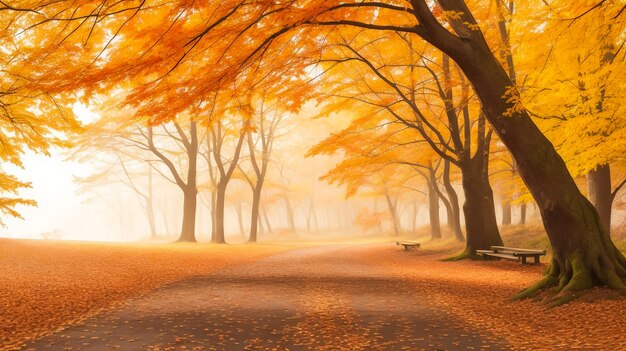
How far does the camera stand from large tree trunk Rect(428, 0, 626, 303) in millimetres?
8242

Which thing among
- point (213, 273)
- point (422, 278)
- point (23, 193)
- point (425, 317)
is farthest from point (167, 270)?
point (23, 193)

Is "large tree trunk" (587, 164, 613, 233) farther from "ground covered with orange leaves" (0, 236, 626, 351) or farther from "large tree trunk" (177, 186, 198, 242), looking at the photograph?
"large tree trunk" (177, 186, 198, 242)

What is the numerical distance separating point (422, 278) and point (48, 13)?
10738 mm

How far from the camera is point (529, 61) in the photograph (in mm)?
14125

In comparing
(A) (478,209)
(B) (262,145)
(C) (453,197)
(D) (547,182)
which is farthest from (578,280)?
(B) (262,145)

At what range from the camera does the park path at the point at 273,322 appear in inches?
229

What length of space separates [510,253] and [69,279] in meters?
12.2

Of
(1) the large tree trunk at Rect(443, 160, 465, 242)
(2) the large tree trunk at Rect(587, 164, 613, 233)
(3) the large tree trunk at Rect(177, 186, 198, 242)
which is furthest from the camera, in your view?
(3) the large tree trunk at Rect(177, 186, 198, 242)

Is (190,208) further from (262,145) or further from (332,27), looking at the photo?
(332,27)

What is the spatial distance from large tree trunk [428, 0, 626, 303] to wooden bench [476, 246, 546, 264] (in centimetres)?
520

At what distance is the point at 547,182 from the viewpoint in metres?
8.41

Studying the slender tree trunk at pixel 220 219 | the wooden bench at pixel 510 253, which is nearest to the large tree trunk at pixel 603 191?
the wooden bench at pixel 510 253

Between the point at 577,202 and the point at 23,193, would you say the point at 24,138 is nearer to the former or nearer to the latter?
the point at 577,202

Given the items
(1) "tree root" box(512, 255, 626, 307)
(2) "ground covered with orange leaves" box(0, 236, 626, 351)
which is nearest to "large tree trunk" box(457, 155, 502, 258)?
(2) "ground covered with orange leaves" box(0, 236, 626, 351)
